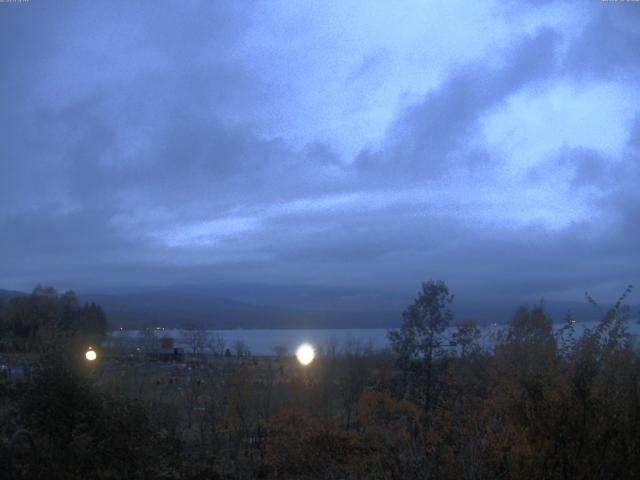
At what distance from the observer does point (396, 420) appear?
13.7 metres

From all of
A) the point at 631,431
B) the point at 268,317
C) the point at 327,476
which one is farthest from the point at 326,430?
the point at 268,317

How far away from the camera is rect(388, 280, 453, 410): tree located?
75.5ft

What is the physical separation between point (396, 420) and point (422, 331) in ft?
32.3

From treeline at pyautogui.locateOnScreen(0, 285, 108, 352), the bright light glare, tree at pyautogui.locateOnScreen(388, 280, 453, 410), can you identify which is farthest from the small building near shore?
tree at pyautogui.locateOnScreen(388, 280, 453, 410)

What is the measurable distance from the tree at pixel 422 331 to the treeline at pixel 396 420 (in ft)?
0.26

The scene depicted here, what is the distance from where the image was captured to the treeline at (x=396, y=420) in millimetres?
7332

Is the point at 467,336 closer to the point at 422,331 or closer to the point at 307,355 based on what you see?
the point at 422,331

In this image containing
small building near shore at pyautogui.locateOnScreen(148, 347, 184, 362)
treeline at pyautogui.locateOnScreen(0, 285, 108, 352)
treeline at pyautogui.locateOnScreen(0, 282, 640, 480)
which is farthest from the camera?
small building near shore at pyautogui.locateOnScreen(148, 347, 184, 362)

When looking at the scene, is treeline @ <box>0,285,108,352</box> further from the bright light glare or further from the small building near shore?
the bright light glare

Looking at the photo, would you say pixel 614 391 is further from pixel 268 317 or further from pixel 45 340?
pixel 268 317

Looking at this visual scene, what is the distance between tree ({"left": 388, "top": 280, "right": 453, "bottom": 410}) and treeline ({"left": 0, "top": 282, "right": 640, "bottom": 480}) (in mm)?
78

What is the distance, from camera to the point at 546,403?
754 centimetres

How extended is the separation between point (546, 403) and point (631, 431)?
89 centimetres

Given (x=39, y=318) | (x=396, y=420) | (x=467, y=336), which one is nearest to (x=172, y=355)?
(x=39, y=318)
